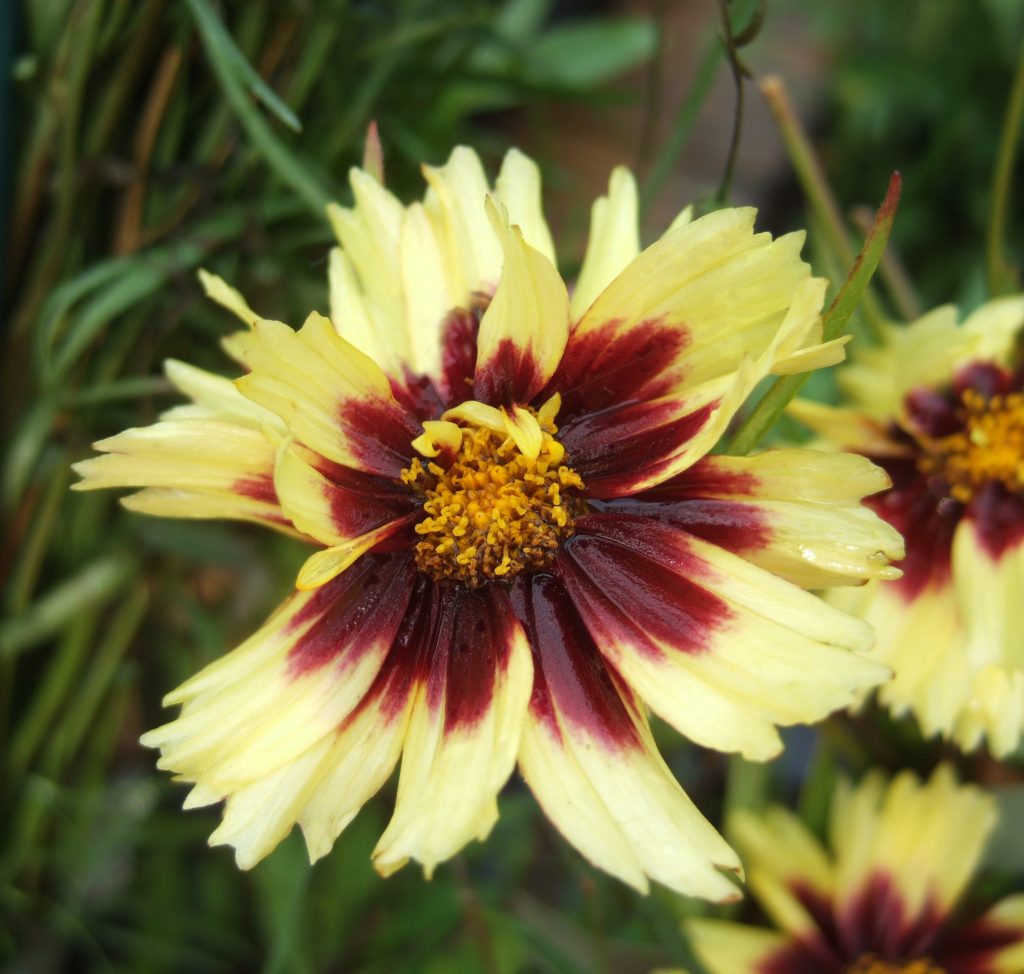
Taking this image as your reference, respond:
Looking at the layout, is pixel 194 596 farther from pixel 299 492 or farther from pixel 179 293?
pixel 299 492

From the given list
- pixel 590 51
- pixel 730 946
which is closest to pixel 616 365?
pixel 730 946

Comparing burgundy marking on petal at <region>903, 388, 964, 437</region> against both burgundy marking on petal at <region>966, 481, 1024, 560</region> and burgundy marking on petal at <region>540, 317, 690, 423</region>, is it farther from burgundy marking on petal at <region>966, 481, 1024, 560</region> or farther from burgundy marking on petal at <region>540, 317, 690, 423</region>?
burgundy marking on petal at <region>540, 317, 690, 423</region>

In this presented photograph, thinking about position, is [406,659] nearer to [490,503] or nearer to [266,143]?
[490,503]

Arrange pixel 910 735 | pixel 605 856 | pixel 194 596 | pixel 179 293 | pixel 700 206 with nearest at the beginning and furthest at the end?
pixel 605 856
pixel 700 206
pixel 179 293
pixel 910 735
pixel 194 596

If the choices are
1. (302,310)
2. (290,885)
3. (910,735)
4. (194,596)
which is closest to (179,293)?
(302,310)

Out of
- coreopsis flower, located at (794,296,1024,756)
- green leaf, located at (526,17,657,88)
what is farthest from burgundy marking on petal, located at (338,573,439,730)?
green leaf, located at (526,17,657,88)

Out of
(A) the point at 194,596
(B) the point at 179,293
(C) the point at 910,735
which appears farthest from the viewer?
(A) the point at 194,596

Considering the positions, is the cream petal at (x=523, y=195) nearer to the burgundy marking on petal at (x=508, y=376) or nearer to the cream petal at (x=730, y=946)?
the burgundy marking on petal at (x=508, y=376)
